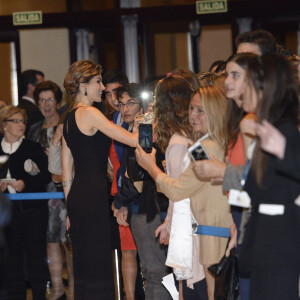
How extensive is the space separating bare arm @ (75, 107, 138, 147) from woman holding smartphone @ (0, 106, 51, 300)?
4.47 feet

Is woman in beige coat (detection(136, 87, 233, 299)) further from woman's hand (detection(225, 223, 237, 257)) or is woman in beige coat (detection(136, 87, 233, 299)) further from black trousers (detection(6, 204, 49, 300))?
black trousers (detection(6, 204, 49, 300))

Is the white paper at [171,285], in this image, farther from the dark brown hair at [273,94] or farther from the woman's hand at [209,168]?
the dark brown hair at [273,94]

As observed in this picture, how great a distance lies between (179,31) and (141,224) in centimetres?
413

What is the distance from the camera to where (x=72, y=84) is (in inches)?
212

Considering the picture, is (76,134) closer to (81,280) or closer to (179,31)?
(81,280)

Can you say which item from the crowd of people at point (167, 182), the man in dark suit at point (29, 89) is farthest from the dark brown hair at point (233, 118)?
the man in dark suit at point (29, 89)

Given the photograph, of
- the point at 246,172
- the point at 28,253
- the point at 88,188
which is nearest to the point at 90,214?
the point at 88,188

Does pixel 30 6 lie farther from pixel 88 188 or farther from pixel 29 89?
pixel 88 188

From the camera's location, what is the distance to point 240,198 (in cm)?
347

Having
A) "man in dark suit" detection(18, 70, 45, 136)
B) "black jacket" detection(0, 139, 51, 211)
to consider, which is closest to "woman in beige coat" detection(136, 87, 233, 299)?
"black jacket" detection(0, 139, 51, 211)

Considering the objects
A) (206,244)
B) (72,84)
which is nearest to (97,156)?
(72,84)

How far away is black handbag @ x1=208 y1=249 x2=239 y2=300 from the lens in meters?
3.86

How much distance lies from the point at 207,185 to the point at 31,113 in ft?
12.2

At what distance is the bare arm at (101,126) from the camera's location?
5.10 meters
